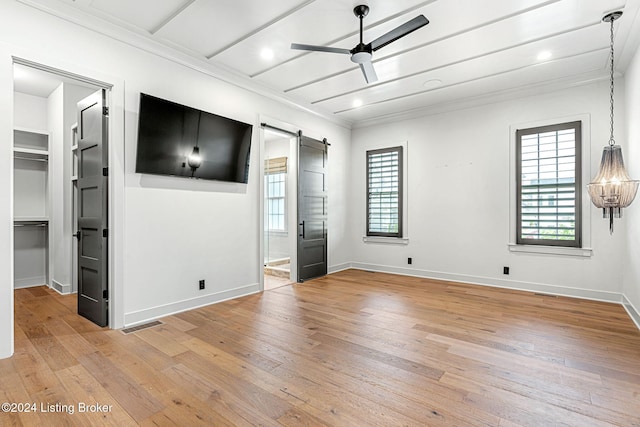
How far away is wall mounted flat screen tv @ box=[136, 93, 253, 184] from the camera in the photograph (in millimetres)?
3359

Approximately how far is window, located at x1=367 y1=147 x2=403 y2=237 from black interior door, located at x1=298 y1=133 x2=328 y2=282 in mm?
1022

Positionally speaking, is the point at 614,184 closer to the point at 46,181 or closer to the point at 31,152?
the point at 31,152

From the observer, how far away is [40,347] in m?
2.74

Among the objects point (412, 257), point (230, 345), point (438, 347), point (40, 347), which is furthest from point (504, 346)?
point (40, 347)

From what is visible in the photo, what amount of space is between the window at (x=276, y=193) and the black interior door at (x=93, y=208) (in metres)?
4.25

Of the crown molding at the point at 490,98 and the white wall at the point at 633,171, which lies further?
the crown molding at the point at 490,98

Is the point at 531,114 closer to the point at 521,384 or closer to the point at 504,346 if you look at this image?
the point at 504,346

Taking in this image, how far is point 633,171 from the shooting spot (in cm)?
358

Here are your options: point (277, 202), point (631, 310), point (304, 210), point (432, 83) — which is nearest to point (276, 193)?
point (277, 202)

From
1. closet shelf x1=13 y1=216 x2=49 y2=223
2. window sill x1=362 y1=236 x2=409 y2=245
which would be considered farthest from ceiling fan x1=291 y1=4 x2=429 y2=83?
closet shelf x1=13 y1=216 x2=49 y2=223

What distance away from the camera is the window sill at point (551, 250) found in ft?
14.2

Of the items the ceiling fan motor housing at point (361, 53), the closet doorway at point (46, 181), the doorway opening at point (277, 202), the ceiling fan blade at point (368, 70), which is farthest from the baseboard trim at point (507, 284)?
the closet doorway at point (46, 181)

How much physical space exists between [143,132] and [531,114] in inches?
202

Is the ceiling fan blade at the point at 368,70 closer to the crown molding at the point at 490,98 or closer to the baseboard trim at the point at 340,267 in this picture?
the crown molding at the point at 490,98
